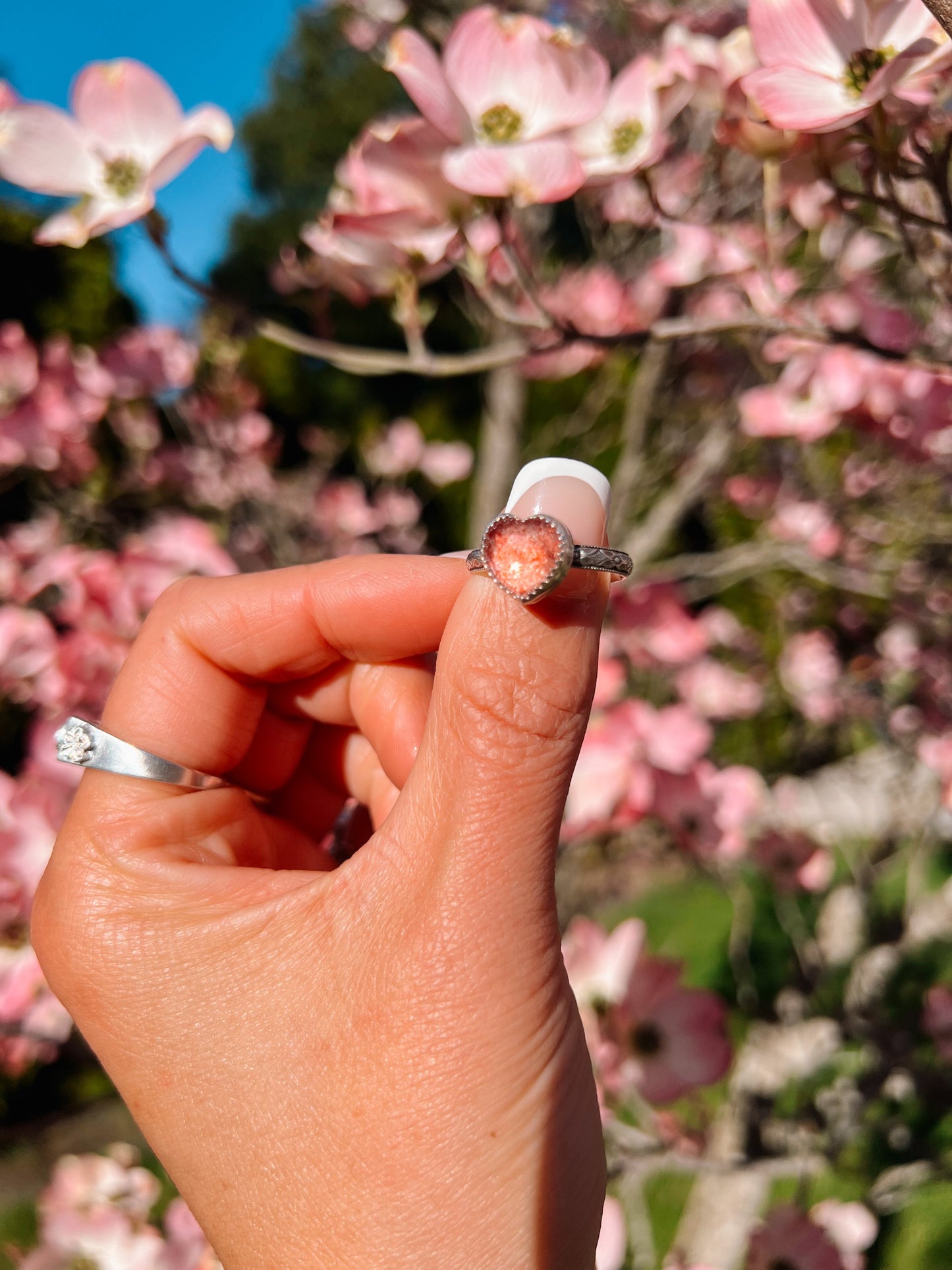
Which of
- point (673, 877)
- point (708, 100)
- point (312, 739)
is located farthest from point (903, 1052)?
point (673, 877)

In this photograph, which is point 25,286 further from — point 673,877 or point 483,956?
point 483,956

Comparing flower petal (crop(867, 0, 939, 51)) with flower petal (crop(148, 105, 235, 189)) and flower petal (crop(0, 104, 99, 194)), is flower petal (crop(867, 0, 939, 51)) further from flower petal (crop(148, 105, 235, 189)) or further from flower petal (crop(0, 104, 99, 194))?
flower petal (crop(0, 104, 99, 194))

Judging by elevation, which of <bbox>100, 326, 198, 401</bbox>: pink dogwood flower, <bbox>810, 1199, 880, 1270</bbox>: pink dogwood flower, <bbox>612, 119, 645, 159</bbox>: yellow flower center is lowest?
<bbox>810, 1199, 880, 1270</bbox>: pink dogwood flower

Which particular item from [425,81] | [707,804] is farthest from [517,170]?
[707,804]

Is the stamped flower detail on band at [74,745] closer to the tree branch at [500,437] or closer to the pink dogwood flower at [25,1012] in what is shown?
the pink dogwood flower at [25,1012]

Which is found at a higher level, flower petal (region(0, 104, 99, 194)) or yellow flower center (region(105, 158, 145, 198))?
flower petal (region(0, 104, 99, 194))

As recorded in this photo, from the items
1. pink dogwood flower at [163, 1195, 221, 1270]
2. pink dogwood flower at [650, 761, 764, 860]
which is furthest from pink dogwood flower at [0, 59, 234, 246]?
pink dogwood flower at [163, 1195, 221, 1270]
